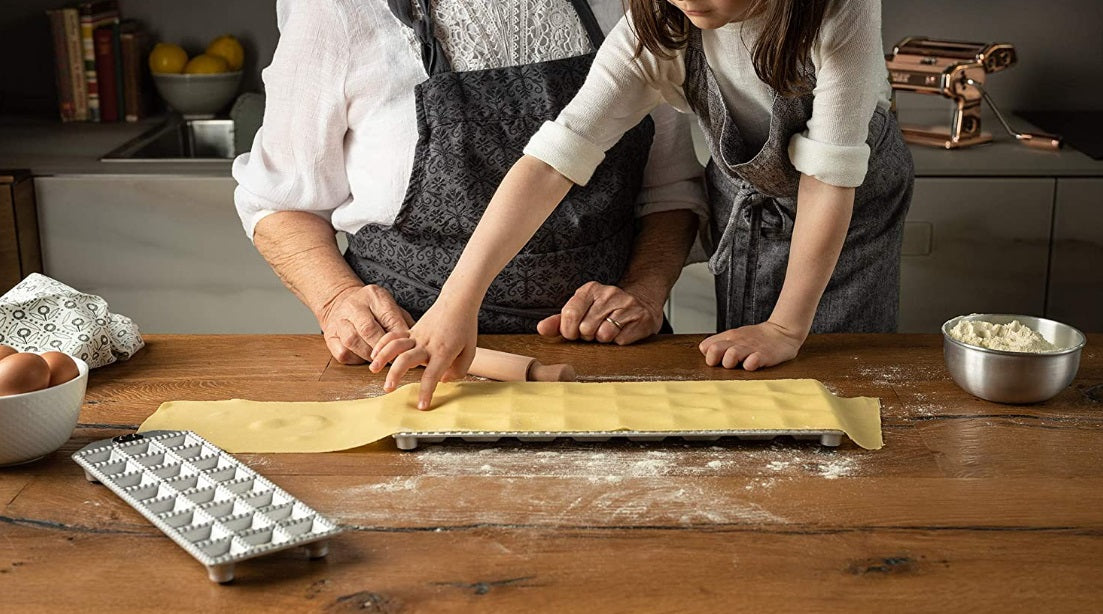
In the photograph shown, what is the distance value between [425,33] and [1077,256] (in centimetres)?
142

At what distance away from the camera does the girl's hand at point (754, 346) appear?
1279 millimetres

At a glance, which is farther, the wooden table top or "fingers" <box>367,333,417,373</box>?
"fingers" <box>367,333,417,373</box>

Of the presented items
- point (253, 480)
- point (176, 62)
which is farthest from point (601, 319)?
point (176, 62)

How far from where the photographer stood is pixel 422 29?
1.54 m

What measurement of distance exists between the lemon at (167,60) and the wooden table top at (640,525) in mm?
1640

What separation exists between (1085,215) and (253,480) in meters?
1.83

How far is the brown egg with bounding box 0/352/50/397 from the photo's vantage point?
1.00m

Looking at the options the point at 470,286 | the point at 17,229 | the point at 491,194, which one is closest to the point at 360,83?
the point at 491,194

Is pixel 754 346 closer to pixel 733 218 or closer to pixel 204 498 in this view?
pixel 733 218

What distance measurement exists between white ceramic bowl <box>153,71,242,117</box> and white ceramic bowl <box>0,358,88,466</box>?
1727 mm

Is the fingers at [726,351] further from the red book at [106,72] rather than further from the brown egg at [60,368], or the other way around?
the red book at [106,72]

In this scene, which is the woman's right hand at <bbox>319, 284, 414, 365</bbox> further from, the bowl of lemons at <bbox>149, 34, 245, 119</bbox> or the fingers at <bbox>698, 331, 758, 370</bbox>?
the bowl of lemons at <bbox>149, 34, 245, 119</bbox>

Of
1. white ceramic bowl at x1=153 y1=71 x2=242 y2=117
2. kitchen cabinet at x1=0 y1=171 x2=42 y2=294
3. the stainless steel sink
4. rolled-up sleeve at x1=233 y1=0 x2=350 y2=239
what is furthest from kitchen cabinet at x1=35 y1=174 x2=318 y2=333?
rolled-up sleeve at x1=233 y1=0 x2=350 y2=239

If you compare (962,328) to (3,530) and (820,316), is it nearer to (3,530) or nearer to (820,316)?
(820,316)
